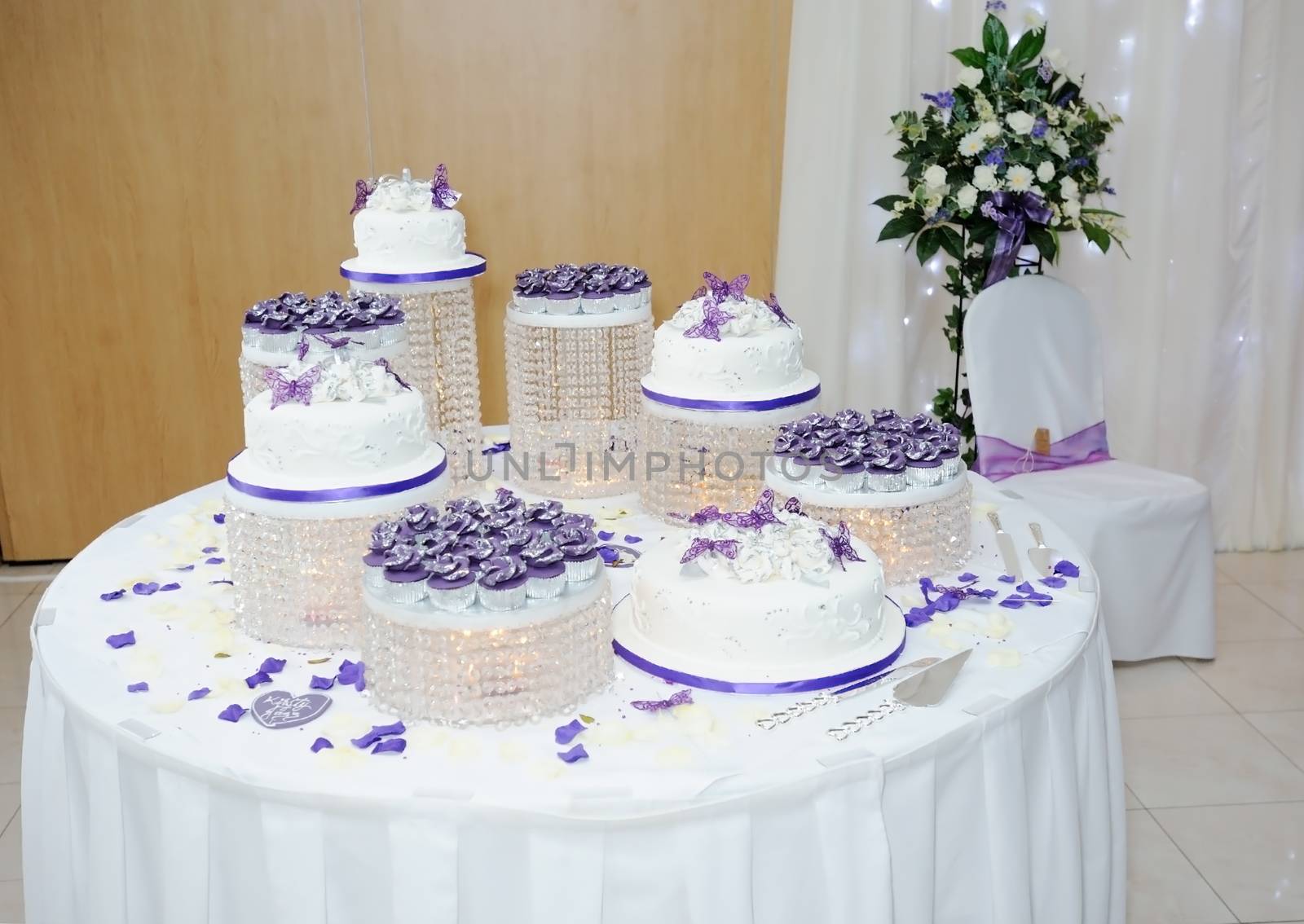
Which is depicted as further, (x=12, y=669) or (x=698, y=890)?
(x=12, y=669)

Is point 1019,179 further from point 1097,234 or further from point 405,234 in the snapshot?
point 405,234

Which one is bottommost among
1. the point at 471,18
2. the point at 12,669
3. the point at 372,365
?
the point at 12,669

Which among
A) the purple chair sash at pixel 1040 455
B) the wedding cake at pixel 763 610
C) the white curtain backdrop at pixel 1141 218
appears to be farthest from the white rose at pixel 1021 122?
the wedding cake at pixel 763 610

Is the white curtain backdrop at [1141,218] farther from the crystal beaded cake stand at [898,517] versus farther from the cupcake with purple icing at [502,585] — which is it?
the cupcake with purple icing at [502,585]

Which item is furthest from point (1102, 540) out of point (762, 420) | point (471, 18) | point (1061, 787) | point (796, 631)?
point (471, 18)

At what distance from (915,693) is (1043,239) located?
217 centimetres

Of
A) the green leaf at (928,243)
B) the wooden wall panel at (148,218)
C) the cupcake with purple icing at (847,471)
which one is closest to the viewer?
the cupcake with purple icing at (847,471)

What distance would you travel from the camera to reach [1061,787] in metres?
1.67

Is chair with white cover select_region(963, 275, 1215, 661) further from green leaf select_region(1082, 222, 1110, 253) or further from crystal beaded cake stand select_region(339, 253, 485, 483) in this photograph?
crystal beaded cake stand select_region(339, 253, 485, 483)

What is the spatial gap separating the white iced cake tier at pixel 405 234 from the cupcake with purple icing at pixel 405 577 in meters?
0.92

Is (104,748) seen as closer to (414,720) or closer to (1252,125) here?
(414,720)

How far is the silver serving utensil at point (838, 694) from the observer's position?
4.97 ft

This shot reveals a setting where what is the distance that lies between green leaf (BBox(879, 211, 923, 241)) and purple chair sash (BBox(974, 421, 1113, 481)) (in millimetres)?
654

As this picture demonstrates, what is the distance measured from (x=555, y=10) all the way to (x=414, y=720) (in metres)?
2.82
